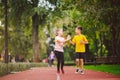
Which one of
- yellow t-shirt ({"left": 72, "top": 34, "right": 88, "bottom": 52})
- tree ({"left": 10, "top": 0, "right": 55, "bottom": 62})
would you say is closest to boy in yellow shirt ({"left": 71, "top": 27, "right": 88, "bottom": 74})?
yellow t-shirt ({"left": 72, "top": 34, "right": 88, "bottom": 52})

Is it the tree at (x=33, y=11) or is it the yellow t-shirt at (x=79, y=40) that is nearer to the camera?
the yellow t-shirt at (x=79, y=40)

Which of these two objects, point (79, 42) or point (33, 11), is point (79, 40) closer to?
point (79, 42)

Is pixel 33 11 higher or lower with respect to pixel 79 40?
higher

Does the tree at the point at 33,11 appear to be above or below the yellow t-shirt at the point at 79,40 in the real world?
above

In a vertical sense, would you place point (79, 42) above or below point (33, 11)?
below

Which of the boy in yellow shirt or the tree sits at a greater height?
the tree

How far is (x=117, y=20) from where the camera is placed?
21.8 meters

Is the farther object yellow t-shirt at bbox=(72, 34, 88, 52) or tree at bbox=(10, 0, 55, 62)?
tree at bbox=(10, 0, 55, 62)

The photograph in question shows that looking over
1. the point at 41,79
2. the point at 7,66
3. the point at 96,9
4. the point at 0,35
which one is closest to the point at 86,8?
the point at 96,9

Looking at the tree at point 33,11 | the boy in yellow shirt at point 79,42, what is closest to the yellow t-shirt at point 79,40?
the boy in yellow shirt at point 79,42

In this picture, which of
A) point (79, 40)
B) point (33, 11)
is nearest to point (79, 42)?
point (79, 40)

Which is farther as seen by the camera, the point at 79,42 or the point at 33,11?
the point at 33,11

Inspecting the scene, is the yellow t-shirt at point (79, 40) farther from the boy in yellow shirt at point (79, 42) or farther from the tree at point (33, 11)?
the tree at point (33, 11)

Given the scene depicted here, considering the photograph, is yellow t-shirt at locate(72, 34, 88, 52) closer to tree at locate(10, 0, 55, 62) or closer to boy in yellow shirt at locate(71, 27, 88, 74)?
boy in yellow shirt at locate(71, 27, 88, 74)
